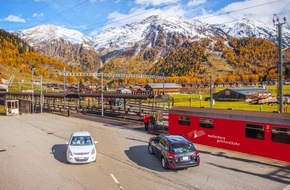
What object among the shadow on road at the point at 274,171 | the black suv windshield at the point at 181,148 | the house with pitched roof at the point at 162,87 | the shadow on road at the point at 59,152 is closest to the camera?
the shadow on road at the point at 274,171

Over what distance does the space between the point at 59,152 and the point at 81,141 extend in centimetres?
392

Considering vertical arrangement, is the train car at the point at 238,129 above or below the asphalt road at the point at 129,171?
above

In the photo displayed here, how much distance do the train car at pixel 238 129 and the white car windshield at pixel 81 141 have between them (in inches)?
365

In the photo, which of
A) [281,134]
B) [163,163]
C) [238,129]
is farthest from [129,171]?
[281,134]

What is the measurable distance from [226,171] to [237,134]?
540 cm

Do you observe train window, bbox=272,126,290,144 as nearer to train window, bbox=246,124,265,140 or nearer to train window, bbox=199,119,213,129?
train window, bbox=246,124,265,140

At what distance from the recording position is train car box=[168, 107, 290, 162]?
18.9 metres

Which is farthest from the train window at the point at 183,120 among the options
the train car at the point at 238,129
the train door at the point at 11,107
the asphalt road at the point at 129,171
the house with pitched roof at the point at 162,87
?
the house with pitched roof at the point at 162,87

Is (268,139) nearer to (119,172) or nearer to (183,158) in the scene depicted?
(183,158)

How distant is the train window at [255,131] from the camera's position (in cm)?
1996

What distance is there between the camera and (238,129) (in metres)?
21.6

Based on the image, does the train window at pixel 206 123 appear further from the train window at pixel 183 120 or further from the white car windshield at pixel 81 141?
the white car windshield at pixel 81 141

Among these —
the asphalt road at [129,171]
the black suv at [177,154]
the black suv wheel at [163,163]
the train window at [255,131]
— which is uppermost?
the train window at [255,131]

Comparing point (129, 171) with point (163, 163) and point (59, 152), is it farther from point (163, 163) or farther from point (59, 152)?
point (59, 152)
